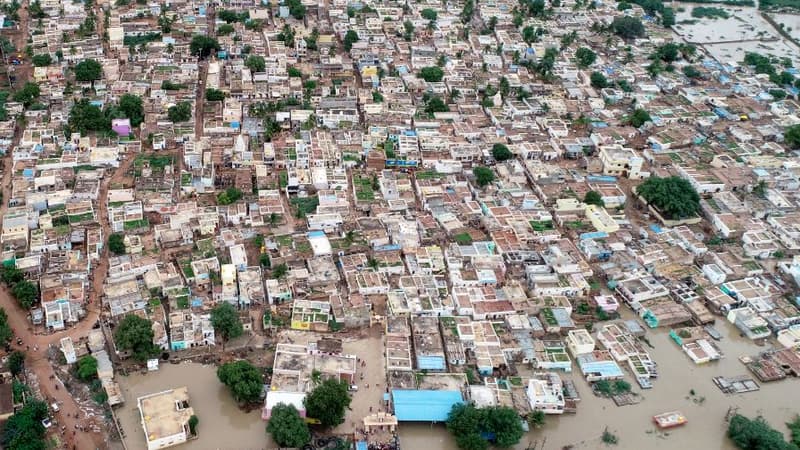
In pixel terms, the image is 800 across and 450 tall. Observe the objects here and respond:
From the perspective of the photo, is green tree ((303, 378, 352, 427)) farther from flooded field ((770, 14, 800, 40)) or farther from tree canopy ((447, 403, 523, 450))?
flooded field ((770, 14, 800, 40))

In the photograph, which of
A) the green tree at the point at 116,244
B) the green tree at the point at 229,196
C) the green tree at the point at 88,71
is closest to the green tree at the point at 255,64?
the green tree at the point at 88,71

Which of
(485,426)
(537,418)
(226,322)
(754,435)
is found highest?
(226,322)

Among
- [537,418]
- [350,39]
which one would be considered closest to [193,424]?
[537,418]

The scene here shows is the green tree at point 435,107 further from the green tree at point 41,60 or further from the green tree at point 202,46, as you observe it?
the green tree at point 41,60

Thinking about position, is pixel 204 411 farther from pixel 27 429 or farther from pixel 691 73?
pixel 691 73

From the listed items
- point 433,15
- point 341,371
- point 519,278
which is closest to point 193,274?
point 341,371
